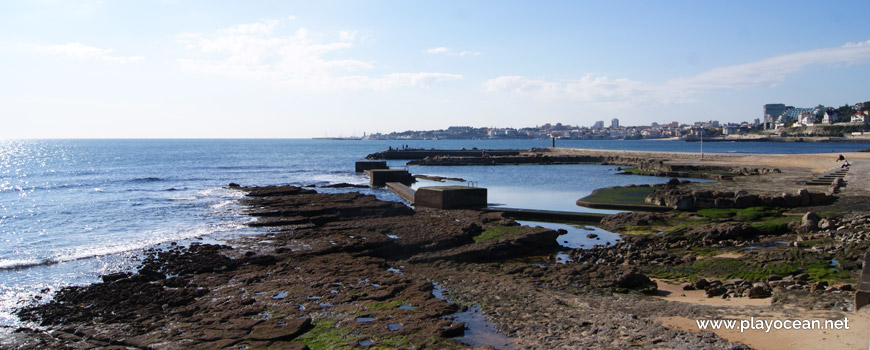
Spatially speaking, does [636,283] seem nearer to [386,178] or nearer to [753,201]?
[753,201]

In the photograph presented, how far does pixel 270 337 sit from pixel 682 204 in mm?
18027

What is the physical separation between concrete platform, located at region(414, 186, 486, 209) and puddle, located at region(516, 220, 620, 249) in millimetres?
4549

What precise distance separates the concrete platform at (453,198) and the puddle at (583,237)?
455cm

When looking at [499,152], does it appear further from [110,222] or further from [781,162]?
[110,222]

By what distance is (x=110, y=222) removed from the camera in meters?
24.4

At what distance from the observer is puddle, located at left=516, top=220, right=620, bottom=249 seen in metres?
17.3

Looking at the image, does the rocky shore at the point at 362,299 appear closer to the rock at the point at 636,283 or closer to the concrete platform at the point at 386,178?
the rock at the point at 636,283

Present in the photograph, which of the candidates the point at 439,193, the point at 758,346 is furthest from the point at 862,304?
the point at 439,193

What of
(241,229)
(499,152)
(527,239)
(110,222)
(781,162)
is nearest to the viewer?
(527,239)

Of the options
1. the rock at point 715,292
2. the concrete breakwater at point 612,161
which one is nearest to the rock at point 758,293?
the rock at point 715,292

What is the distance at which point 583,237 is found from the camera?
18.4 metres

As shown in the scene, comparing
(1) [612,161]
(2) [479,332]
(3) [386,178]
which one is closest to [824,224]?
(2) [479,332]

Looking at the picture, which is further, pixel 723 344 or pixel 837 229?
pixel 837 229

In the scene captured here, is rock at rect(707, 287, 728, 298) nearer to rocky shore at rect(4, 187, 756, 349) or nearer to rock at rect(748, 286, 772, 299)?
rock at rect(748, 286, 772, 299)
